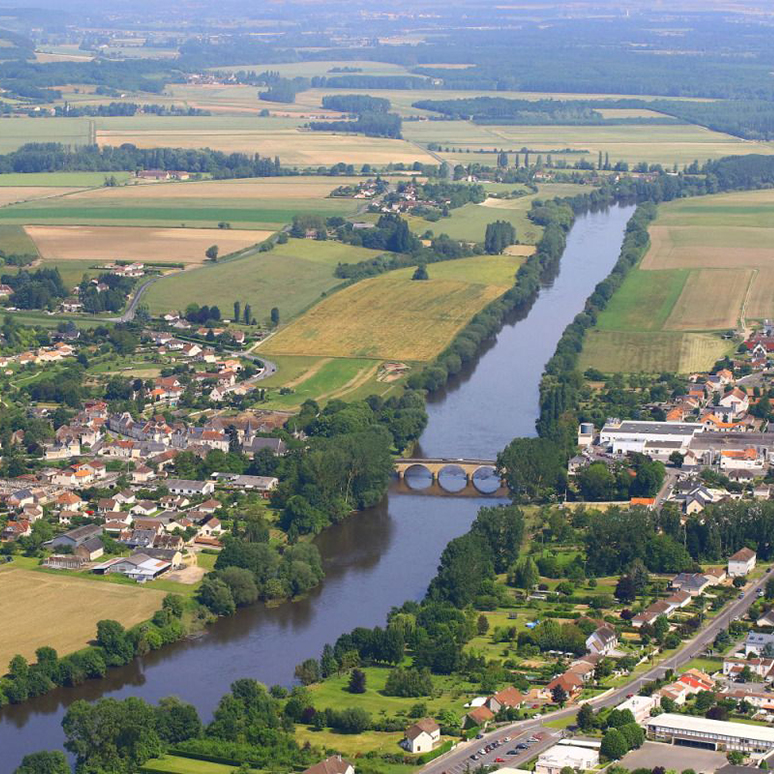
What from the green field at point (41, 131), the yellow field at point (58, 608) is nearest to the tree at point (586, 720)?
the yellow field at point (58, 608)

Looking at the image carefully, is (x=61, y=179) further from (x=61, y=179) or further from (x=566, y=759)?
(x=566, y=759)

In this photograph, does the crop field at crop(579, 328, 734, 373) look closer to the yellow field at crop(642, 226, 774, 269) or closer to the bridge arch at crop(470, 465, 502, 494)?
the bridge arch at crop(470, 465, 502, 494)

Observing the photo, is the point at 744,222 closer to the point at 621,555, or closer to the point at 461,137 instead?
the point at 461,137

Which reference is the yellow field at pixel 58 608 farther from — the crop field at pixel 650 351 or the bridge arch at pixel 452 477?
the crop field at pixel 650 351

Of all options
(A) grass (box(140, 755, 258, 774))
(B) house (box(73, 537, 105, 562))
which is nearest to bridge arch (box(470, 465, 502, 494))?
(B) house (box(73, 537, 105, 562))

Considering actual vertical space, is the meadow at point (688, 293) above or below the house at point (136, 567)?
above
